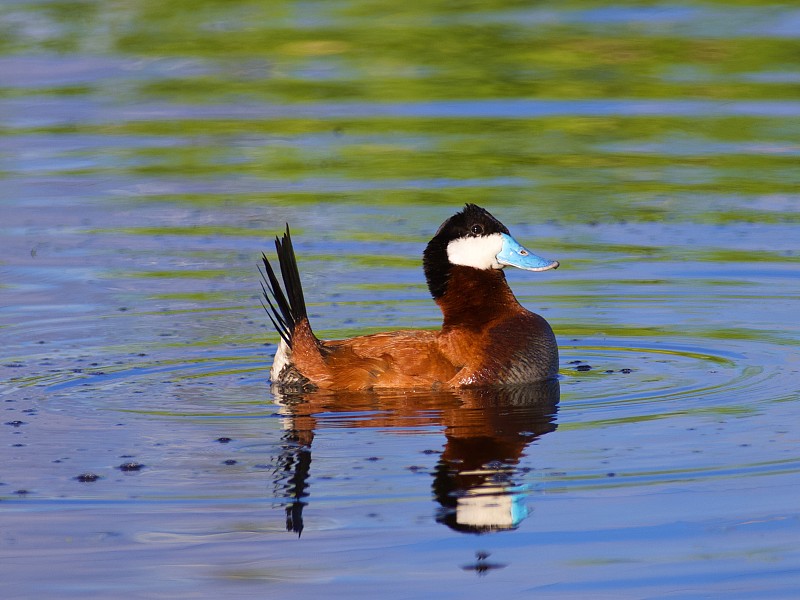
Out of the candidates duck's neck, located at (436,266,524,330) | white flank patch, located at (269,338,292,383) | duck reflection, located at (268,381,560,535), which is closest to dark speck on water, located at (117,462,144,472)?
duck reflection, located at (268,381,560,535)

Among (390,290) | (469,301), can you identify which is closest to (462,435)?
(469,301)

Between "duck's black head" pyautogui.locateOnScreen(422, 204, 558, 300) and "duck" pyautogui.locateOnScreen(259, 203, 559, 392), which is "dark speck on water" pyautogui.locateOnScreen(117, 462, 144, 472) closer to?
"duck" pyautogui.locateOnScreen(259, 203, 559, 392)

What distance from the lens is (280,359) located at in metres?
8.05

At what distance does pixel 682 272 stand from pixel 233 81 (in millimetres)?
8158

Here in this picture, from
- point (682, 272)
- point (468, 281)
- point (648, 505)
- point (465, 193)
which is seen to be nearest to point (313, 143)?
point (465, 193)

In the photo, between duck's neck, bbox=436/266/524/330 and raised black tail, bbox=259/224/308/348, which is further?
duck's neck, bbox=436/266/524/330

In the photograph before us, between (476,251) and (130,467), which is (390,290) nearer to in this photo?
(476,251)

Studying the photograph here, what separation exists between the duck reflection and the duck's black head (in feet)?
2.37

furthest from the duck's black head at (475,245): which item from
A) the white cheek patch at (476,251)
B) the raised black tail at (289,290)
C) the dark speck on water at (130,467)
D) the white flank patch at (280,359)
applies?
the dark speck on water at (130,467)

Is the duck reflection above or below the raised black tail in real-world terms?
below

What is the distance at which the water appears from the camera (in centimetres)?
555

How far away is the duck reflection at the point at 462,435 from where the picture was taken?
19.2 feet

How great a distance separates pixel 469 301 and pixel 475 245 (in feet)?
1.04

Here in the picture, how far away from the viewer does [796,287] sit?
9648mm
